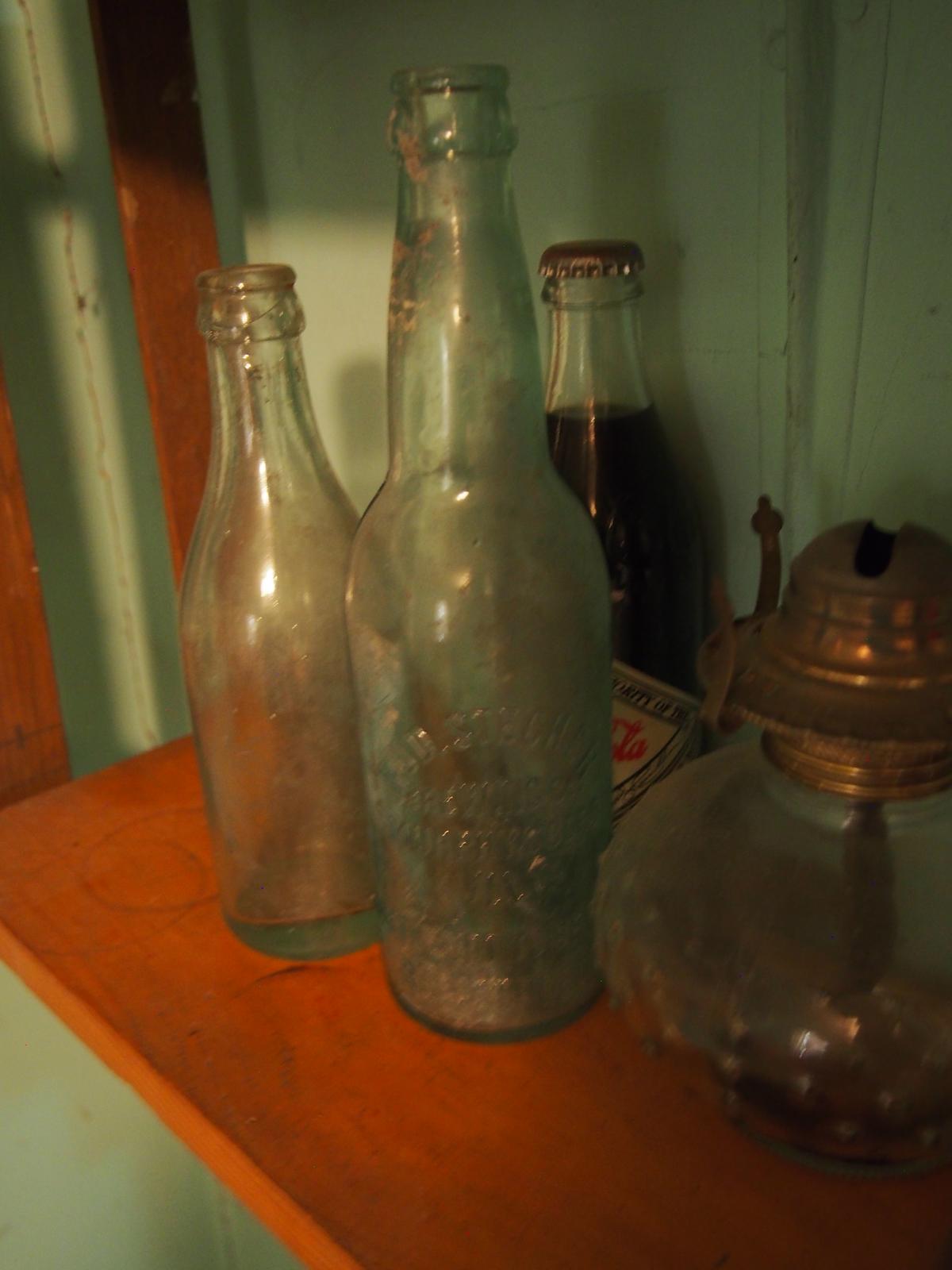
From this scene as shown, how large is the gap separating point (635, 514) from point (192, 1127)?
0.29 m

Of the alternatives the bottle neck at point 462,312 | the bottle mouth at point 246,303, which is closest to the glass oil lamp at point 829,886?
the bottle neck at point 462,312

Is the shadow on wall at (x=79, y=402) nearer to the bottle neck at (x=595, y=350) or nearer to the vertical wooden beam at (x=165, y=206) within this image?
the vertical wooden beam at (x=165, y=206)

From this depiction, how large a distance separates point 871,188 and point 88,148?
1.68ft

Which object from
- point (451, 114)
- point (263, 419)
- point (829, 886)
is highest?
point (451, 114)

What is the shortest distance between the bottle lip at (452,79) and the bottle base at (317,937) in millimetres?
331

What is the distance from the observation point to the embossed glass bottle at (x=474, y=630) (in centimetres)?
35

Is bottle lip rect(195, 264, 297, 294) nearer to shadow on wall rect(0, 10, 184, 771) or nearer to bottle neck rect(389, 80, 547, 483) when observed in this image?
bottle neck rect(389, 80, 547, 483)

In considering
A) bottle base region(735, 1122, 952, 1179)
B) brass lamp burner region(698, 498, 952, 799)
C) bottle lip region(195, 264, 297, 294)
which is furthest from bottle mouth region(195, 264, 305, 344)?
bottle base region(735, 1122, 952, 1179)

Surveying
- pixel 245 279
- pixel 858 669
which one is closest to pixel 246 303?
pixel 245 279

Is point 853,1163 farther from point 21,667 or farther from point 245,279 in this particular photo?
point 21,667

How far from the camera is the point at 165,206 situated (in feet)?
2.09

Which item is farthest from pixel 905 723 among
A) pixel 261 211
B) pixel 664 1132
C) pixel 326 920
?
pixel 261 211

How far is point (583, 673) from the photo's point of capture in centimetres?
40

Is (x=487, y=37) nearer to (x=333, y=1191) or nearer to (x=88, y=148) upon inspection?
(x=88, y=148)
